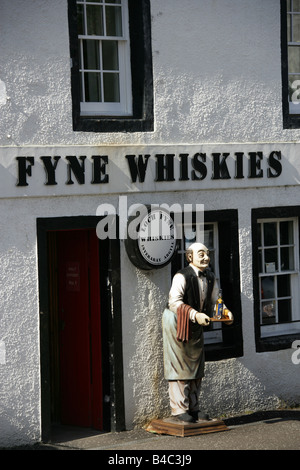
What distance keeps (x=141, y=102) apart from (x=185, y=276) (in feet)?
7.21

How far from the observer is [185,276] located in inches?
453

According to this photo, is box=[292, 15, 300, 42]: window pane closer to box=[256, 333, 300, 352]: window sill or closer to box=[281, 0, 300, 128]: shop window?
box=[281, 0, 300, 128]: shop window

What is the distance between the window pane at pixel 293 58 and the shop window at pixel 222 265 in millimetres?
2226

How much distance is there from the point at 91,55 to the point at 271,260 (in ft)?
11.8

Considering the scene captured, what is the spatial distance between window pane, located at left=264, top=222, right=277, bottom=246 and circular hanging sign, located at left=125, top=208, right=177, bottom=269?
174 cm

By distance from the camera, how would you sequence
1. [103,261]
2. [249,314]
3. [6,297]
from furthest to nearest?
[249,314] → [103,261] → [6,297]

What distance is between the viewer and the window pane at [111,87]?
39.6 feet

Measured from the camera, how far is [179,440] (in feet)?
36.8

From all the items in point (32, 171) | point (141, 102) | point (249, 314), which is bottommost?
point (249, 314)

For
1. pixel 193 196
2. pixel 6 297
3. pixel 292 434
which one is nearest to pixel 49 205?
pixel 6 297

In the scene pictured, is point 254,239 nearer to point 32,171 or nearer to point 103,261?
point 103,261

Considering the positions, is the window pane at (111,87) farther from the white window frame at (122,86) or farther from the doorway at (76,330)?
the doorway at (76,330)

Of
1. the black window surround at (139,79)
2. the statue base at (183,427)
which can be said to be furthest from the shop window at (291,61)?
the statue base at (183,427)

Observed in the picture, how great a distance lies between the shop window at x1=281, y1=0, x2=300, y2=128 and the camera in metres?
13.0
